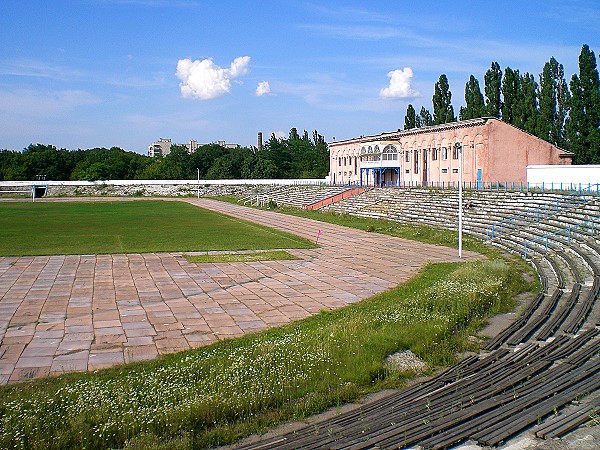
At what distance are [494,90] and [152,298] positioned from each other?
172ft

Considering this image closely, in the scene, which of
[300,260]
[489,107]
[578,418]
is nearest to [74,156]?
[489,107]

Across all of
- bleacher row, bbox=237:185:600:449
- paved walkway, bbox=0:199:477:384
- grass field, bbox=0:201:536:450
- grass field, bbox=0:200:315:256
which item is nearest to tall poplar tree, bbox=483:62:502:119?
grass field, bbox=0:200:315:256

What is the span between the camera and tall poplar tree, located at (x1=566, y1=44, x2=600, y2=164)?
48.4 metres

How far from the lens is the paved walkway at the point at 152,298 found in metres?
11.3

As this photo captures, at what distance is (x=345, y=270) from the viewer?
2103cm

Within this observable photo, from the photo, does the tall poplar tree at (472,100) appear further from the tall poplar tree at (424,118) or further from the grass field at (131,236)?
the grass field at (131,236)

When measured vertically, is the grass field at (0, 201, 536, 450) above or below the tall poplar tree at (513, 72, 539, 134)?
below

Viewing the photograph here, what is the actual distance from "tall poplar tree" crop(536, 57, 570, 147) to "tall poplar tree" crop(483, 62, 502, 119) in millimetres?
5361

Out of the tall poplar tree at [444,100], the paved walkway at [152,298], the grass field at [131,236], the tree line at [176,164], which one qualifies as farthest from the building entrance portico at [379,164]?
the paved walkway at [152,298]

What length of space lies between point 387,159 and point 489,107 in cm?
1238

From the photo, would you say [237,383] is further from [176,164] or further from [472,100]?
[176,164]

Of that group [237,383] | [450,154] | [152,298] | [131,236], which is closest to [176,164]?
[450,154]

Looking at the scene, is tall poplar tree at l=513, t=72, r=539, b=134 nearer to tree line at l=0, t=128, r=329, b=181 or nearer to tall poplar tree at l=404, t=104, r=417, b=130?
tall poplar tree at l=404, t=104, r=417, b=130

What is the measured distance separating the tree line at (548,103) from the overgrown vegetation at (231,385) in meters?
41.4
